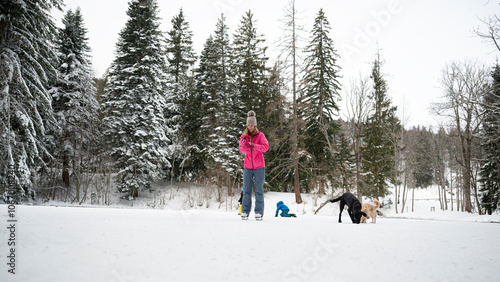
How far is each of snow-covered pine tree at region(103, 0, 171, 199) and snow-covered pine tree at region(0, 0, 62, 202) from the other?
639 cm

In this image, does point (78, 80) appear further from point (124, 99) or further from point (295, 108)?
point (295, 108)

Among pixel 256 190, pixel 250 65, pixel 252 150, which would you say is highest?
pixel 250 65

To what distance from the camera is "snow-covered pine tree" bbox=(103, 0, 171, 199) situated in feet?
66.8

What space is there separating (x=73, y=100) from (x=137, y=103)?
544cm

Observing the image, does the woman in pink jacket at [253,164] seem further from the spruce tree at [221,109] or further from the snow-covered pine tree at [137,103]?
the snow-covered pine tree at [137,103]

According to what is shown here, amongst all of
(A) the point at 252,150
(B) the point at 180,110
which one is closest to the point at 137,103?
(B) the point at 180,110

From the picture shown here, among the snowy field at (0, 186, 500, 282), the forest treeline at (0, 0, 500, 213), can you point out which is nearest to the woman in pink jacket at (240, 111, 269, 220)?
the snowy field at (0, 186, 500, 282)

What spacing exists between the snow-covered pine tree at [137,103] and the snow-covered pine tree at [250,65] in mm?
7397

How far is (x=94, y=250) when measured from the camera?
1.89m

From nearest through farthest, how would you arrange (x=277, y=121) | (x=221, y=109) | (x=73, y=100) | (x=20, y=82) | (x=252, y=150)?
(x=252, y=150) → (x=20, y=82) → (x=73, y=100) → (x=277, y=121) → (x=221, y=109)

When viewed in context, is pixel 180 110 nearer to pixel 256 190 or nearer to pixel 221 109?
pixel 221 109

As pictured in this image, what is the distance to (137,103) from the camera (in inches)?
829

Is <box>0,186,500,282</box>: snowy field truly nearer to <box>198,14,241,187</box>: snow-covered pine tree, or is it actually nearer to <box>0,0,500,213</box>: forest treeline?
<box>0,0,500,213</box>: forest treeline

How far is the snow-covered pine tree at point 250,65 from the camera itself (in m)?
24.3
